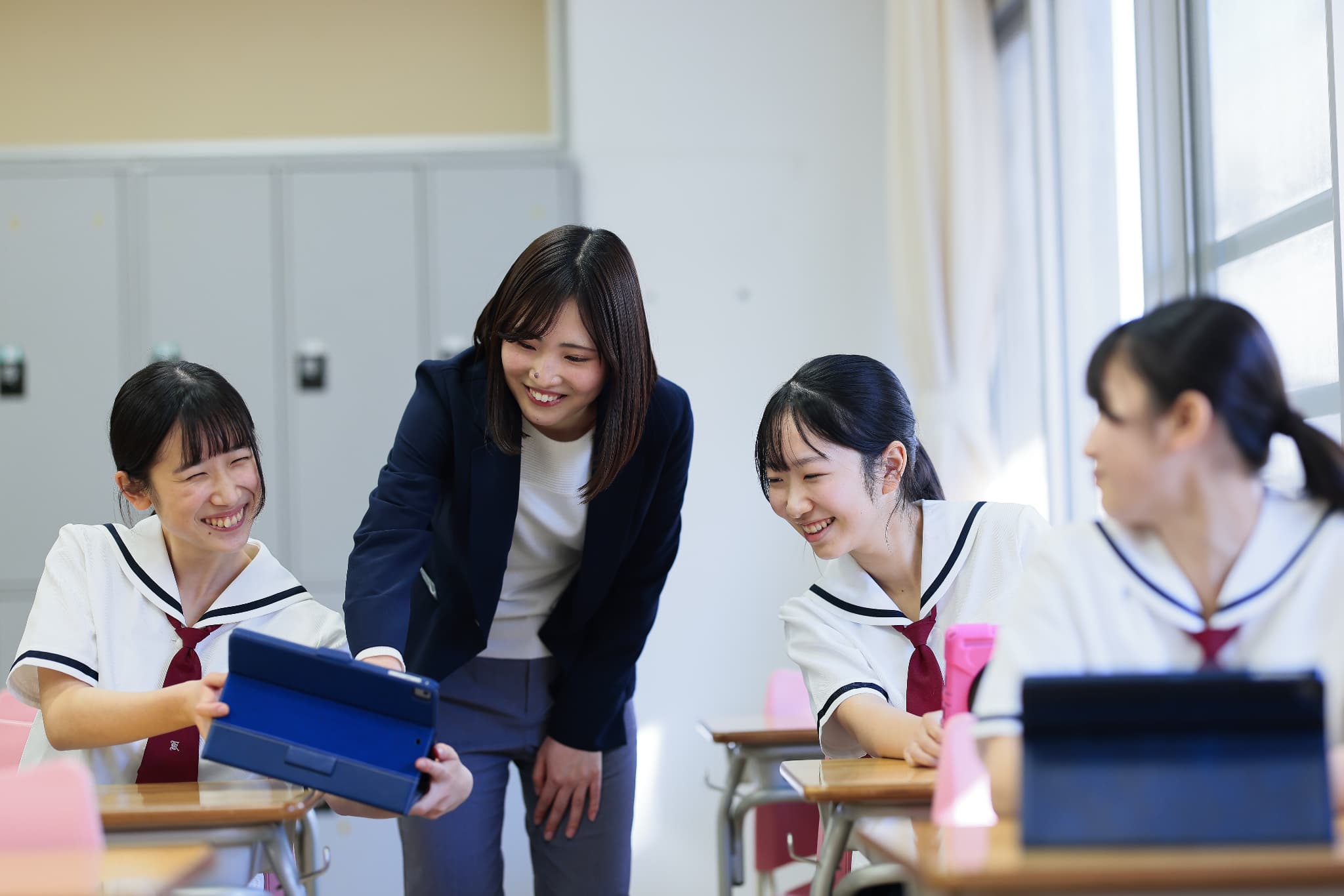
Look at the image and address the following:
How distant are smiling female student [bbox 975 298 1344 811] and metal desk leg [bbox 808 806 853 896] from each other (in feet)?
1.07

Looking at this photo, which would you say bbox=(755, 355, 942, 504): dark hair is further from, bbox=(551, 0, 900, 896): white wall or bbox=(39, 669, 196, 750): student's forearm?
bbox=(551, 0, 900, 896): white wall

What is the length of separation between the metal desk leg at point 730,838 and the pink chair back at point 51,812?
4.90 ft

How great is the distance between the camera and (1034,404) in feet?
12.0

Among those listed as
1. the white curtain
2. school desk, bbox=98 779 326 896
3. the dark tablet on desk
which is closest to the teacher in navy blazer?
school desk, bbox=98 779 326 896

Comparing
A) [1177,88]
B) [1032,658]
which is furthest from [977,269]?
[1032,658]

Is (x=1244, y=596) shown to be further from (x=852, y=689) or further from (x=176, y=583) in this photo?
(x=176, y=583)

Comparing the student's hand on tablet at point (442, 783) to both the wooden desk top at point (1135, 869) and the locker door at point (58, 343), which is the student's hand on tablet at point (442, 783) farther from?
the locker door at point (58, 343)

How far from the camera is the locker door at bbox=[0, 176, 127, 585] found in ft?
13.2

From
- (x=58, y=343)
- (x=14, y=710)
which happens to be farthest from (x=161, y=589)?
(x=58, y=343)

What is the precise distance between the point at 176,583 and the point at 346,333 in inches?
89.8

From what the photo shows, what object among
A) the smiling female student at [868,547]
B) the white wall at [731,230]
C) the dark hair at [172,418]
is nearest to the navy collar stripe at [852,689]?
the smiling female student at [868,547]

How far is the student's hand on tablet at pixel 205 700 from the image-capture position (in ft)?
4.80

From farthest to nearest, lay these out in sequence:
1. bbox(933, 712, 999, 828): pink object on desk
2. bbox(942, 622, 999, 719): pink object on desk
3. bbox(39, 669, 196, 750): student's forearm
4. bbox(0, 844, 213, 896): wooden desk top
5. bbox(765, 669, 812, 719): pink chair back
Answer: bbox(765, 669, 812, 719): pink chair back < bbox(39, 669, 196, 750): student's forearm < bbox(942, 622, 999, 719): pink object on desk < bbox(933, 712, 999, 828): pink object on desk < bbox(0, 844, 213, 896): wooden desk top

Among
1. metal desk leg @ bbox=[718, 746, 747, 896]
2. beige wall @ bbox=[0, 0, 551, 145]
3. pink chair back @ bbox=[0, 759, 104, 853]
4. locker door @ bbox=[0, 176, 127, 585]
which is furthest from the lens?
beige wall @ bbox=[0, 0, 551, 145]
